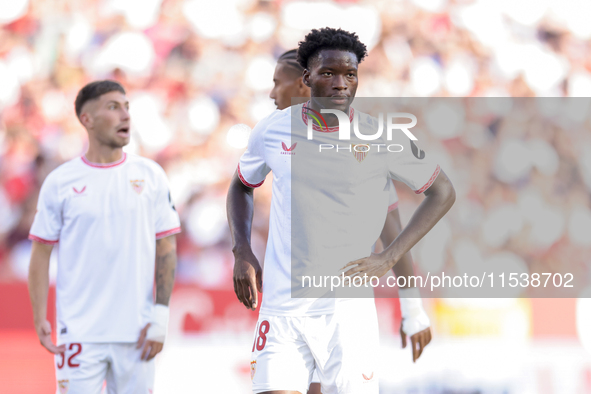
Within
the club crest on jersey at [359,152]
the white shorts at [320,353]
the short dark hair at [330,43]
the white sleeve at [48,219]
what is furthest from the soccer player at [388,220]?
the white sleeve at [48,219]

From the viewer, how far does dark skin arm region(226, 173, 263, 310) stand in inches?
96.1

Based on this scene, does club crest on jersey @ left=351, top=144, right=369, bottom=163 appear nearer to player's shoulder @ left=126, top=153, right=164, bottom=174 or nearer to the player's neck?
player's shoulder @ left=126, top=153, right=164, bottom=174

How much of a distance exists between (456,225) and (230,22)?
12.2 feet

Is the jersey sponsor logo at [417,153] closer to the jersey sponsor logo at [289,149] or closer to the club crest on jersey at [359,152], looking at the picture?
the club crest on jersey at [359,152]

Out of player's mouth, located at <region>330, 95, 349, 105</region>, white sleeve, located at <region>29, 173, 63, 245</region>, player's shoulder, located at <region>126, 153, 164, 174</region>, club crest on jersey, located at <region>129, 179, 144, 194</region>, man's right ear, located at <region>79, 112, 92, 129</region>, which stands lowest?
white sleeve, located at <region>29, 173, 63, 245</region>

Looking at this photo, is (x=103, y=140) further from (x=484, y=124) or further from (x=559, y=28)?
(x=559, y=28)

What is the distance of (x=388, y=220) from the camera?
3.17 metres

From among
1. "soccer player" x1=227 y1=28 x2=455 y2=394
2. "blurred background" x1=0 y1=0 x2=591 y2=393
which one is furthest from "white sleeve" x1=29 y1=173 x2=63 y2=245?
"blurred background" x1=0 y1=0 x2=591 y2=393

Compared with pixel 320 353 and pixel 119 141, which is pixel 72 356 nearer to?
pixel 119 141

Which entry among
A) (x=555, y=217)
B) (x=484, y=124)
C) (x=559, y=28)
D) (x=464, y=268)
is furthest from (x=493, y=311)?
(x=559, y=28)

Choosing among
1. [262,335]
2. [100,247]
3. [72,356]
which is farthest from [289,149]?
[72,356]

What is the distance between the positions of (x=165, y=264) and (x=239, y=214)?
0.87 meters

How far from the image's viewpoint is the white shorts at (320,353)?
2.41 meters

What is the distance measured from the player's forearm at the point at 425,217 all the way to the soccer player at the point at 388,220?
52cm
